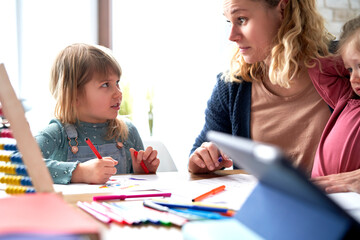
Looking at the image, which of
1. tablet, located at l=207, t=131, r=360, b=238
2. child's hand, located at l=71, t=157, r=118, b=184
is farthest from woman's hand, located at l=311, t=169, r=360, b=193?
child's hand, located at l=71, t=157, r=118, b=184

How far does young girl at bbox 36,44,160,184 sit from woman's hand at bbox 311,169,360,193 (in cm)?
82

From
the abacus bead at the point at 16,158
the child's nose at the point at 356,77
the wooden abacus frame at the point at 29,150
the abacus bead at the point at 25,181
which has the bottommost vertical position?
the abacus bead at the point at 25,181

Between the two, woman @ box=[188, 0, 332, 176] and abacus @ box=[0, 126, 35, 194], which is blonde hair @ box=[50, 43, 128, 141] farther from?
abacus @ box=[0, 126, 35, 194]

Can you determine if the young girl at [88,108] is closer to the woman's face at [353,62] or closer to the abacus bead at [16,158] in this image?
the abacus bead at [16,158]

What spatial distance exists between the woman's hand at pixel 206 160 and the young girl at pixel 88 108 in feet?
1.28

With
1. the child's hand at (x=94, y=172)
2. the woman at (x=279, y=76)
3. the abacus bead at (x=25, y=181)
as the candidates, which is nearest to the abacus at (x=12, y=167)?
the abacus bead at (x=25, y=181)

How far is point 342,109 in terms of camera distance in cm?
131

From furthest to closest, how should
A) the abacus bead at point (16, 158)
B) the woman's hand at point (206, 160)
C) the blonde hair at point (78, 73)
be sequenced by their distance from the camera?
1. the blonde hair at point (78, 73)
2. the woman's hand at point (206, 160)
3. the abacus bead at point (16, 158)

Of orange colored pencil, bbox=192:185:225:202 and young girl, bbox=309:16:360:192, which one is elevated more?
young girl, bbox=309:16:360:192

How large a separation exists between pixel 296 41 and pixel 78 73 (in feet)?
2.83

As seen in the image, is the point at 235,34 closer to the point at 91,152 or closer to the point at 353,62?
the point at 353,62

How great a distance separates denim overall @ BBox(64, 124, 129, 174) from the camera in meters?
1.55

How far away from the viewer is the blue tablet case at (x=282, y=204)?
1.29 feet

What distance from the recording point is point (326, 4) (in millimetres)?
4094
